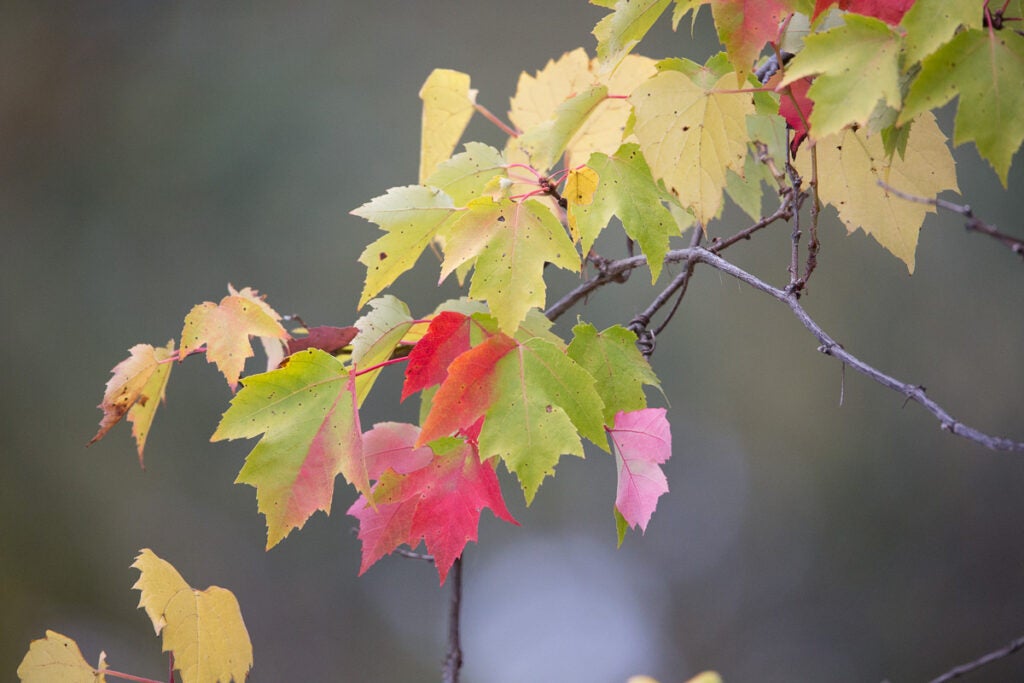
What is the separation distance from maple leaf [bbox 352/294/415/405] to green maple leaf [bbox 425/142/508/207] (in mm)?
82

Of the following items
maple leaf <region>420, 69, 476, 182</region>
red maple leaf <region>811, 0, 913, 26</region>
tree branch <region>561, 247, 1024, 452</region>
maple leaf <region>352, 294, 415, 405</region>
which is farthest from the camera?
maple leaf <region>420, 69, 476, 182</region>

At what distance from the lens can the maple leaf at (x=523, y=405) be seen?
48 centimetres

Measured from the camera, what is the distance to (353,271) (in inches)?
108

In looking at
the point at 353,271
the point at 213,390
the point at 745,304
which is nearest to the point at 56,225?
the point at 213,390

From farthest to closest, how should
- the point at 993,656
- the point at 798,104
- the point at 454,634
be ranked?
1. the point at 454,634
2. the point at 798,104
3. the point at 993,656

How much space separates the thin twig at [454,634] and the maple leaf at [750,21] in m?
0.36

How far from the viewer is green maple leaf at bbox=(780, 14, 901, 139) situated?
389mm

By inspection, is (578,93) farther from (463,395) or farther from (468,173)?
(463,395)

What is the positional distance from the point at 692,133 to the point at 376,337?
0.23 m

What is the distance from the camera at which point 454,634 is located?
1.90ft

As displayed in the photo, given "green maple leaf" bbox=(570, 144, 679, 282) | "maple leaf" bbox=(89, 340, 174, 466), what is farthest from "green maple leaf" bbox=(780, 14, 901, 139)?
"maple leaf" bbox=(89, 340, 174, 466)

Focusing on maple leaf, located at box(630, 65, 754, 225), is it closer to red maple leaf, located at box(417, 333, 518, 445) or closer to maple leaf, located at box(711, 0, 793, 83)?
maple leaf, located at box(711, 0, 793, 83)

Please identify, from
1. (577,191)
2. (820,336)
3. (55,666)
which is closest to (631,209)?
(577,191)

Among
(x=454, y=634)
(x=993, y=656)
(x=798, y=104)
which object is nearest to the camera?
(x=993, y=656)
